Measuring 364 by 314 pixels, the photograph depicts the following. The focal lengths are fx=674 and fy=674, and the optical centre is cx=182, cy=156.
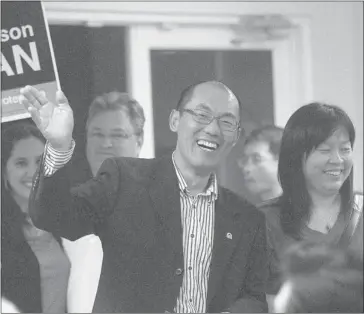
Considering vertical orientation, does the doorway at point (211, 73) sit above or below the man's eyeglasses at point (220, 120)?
above

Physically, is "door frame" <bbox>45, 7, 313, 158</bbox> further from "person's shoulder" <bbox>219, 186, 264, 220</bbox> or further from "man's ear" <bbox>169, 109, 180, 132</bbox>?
"person's shoulder" <bbox>219, 186, 264, 220</bbox>

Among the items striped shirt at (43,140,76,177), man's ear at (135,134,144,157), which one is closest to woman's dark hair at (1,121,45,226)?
striped shirt at (43,140,76,177)

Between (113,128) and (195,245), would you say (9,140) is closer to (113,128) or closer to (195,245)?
(113,128)

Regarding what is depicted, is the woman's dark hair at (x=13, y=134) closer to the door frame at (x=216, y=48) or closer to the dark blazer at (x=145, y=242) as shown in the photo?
the dark blazer at (x=145, y=242)

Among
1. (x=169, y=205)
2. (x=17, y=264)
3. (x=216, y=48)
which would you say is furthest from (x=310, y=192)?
(x=17, y=264)

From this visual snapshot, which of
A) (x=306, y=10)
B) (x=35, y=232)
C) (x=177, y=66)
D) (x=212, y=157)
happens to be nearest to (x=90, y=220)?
(x=35, y=232)

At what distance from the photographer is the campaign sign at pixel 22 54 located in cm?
264

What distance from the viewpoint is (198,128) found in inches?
104

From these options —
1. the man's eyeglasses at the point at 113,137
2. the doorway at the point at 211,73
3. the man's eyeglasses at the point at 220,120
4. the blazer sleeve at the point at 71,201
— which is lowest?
the blazer sleeve at the point at 71,201

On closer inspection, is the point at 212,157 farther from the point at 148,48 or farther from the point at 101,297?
the point at 101,297

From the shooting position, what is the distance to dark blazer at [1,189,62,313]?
2631mm

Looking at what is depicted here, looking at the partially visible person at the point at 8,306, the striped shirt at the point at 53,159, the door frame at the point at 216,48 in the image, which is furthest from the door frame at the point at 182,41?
the partially visible person at the point at 8,306

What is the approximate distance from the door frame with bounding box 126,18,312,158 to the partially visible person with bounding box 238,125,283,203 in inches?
3.1

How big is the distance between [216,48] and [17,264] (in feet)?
3.86
